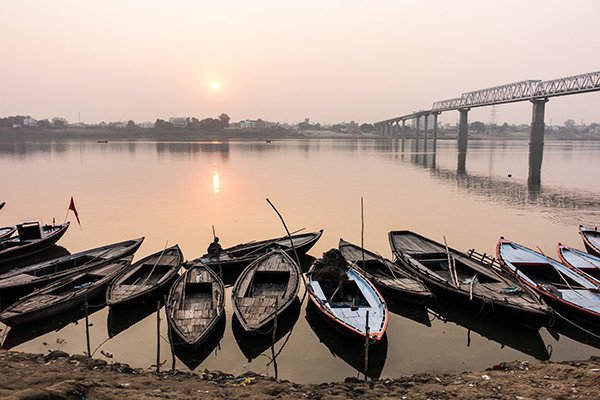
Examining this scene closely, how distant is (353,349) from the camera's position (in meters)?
11.7

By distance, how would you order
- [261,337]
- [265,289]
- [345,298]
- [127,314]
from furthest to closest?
[265,289], [345,298], [127,314], [261,337]

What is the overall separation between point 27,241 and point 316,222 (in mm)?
16767

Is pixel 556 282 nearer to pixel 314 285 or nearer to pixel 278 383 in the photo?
pixel 314 285

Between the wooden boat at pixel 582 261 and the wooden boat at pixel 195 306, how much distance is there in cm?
1438

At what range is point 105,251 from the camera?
18.5m

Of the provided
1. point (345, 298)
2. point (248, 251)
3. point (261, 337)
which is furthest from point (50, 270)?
point (345, 298)

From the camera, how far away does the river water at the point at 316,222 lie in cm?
1170

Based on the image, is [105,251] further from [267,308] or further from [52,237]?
[267,308]

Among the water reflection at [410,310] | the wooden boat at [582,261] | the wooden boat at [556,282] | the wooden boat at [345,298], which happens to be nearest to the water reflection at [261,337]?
the wooden boat at [345,298]

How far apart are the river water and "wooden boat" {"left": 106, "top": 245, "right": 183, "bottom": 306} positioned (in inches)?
30.8

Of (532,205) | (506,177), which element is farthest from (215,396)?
(506,177)

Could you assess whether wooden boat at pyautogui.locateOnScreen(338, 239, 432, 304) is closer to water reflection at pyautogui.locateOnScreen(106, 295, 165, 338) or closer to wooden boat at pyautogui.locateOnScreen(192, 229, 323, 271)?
wooden boat at pyautogui.locateOnScreen(192, 229, 323, 271)

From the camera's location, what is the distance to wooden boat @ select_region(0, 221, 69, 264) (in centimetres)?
1867

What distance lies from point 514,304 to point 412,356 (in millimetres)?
3948
